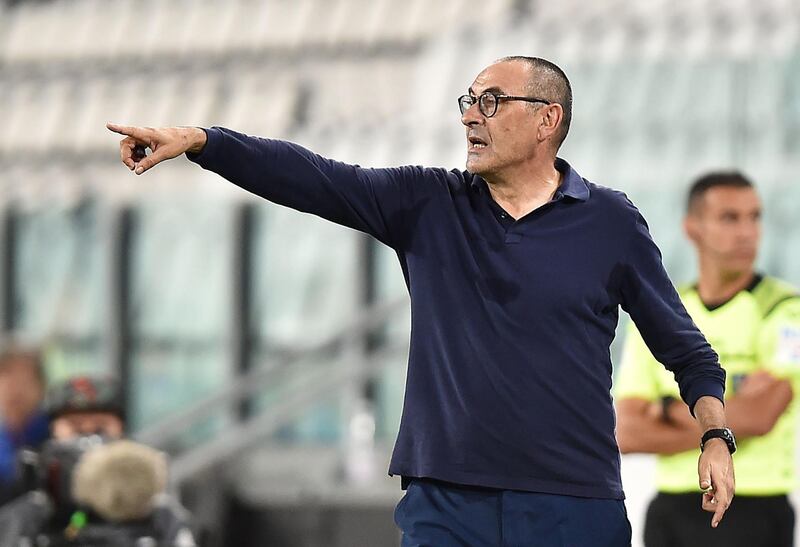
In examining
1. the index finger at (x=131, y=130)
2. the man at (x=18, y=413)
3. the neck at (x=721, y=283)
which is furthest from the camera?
the man at (x=18, y=413)

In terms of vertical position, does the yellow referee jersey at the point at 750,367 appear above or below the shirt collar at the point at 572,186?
below

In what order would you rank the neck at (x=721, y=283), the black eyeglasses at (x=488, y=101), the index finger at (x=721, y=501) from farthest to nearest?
the neck at (x=721, y=283)
the black eyeglasses at (x=488, y=101)
the index finger at (x=721, y=501)

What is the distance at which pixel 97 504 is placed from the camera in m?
4.80

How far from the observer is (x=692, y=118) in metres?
8.97

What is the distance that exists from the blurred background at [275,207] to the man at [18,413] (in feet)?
3.02

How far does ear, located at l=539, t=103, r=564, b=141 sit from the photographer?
2188 millimetres

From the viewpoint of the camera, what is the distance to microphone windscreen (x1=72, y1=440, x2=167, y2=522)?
4770mm

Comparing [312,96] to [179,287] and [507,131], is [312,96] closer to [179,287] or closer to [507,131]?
[179,287]

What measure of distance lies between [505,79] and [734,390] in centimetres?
142

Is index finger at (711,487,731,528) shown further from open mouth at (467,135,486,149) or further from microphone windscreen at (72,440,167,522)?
microphone windscreen at (72,440,167,522)

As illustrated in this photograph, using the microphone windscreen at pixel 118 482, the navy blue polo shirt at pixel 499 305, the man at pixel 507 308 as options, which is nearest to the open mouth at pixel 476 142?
the man at pixel 507 308

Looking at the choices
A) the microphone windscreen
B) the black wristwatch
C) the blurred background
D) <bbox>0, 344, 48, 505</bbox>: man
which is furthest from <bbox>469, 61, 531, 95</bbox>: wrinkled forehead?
the blurred background

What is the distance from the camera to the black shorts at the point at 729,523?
4.05m

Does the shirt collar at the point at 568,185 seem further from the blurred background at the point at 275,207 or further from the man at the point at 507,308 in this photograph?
the blurred background at the point at 275,207
